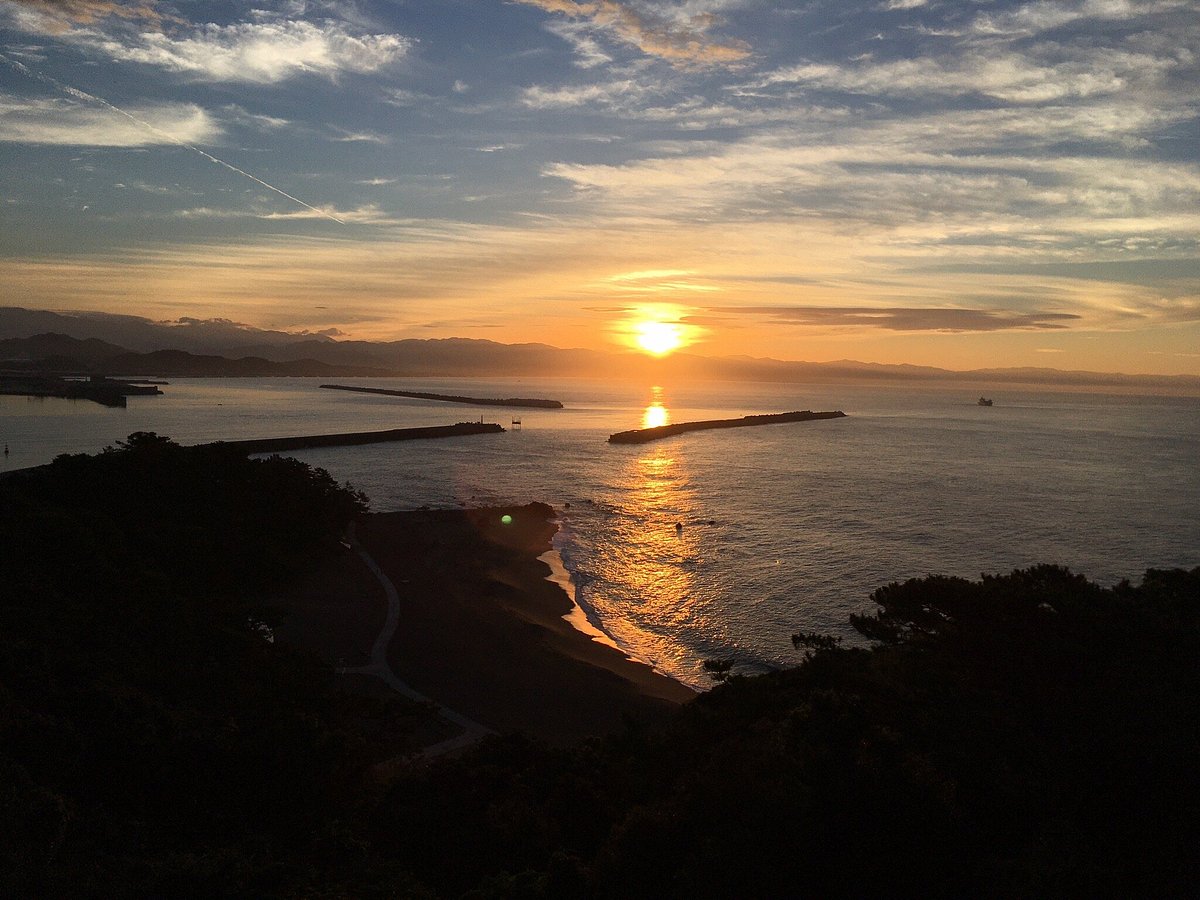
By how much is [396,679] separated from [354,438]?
64442 mm

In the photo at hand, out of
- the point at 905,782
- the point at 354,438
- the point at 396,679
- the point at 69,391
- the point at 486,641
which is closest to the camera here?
the point at 905,782

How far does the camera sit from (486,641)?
20516mm

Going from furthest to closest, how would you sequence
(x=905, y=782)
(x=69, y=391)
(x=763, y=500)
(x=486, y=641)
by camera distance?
(x=69, y=391), (x=763, y=500), (x=486, y=641), (x=905, y=782)

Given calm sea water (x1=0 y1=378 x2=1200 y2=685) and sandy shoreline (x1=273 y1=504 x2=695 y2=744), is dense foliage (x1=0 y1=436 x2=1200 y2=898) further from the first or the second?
calm sea water (x1=0 y1=378 x2=1200 y2=685)

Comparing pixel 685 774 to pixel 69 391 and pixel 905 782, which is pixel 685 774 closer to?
pixel 905 782

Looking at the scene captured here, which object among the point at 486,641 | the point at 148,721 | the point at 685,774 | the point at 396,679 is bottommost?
the point at 396,679

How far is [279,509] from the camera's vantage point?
27703 millimetres

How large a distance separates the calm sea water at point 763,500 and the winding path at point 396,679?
645cm

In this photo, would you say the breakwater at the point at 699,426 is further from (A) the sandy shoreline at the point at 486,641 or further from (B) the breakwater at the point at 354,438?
(A) the sandy shoreline at the point at 486,641

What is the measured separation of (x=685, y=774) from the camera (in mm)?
10359

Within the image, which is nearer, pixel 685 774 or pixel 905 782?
pixel 905 782

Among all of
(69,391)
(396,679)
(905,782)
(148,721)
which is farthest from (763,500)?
(69,391)

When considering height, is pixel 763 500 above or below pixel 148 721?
below

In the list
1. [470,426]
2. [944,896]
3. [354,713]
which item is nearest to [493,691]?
[354,713]
